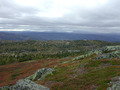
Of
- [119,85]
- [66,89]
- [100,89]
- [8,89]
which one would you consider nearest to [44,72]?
[8,89]

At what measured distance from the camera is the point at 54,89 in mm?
21328

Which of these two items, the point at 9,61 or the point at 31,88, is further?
the point at 9,61

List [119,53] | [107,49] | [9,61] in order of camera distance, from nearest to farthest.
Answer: [119,53], [107,49], [9,61]

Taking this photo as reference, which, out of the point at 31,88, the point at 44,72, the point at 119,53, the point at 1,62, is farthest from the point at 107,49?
the point at 1,62

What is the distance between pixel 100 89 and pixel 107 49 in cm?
4527

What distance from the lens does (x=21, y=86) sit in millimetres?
20484

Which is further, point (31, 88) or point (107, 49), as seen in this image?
point (107, 49)

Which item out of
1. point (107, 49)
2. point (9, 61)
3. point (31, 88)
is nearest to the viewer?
point (31, 88)

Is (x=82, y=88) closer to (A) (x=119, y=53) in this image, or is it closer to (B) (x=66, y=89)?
(B) (x=66, y=89)

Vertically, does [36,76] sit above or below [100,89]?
below

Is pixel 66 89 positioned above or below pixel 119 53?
below

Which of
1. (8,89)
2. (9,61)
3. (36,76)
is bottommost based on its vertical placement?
(9,61)

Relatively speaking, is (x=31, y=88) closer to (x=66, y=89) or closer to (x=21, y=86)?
(x=21, y=86)

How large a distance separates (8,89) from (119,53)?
43914mm
